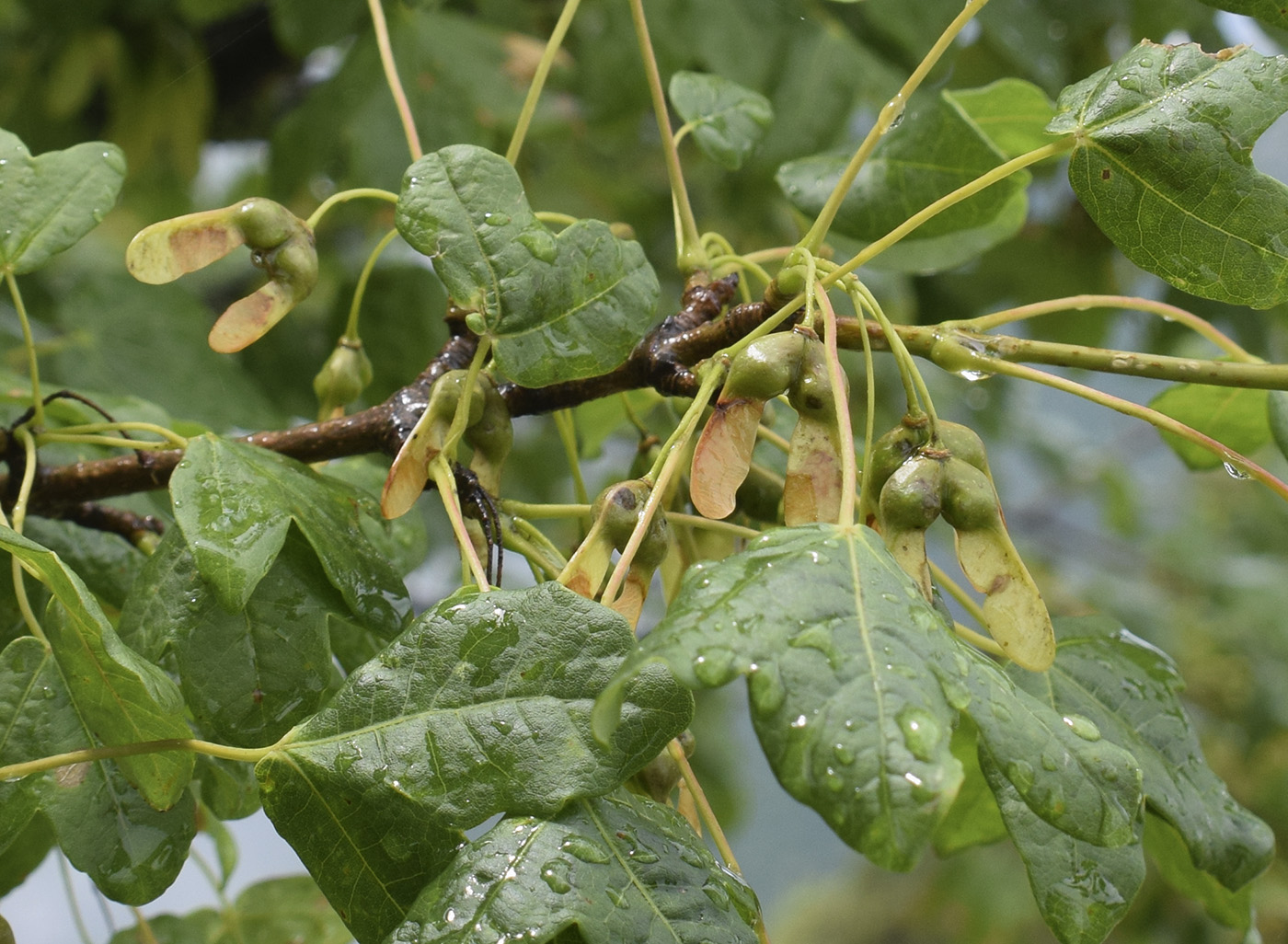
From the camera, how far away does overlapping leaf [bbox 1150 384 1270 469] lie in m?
0.74

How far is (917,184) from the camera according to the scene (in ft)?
2.52

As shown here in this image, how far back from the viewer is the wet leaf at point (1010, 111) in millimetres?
818

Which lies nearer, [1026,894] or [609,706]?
[609,706]

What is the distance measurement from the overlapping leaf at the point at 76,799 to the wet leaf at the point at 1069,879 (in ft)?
1.24

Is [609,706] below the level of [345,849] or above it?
above

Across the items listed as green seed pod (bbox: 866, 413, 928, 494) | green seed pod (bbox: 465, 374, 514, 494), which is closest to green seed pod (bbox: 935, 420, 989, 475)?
green seed pod (bbox: 866, 413, 928, 494)

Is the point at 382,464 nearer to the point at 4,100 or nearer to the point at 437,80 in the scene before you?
the point at 437,80

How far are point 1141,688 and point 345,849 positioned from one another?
1.40 ft

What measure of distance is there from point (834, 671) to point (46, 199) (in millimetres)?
501

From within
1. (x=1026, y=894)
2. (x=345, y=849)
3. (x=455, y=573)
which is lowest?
(x=1026, y=894)

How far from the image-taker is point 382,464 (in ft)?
2.93

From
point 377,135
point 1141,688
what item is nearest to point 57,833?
point 1141,688

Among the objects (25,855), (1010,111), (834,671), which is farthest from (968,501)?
(25,855)

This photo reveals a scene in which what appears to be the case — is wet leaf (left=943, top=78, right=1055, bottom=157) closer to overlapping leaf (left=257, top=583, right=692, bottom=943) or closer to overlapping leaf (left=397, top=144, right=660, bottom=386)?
overlapping leaf (left=397, top=144, right=660, bottom=386)
